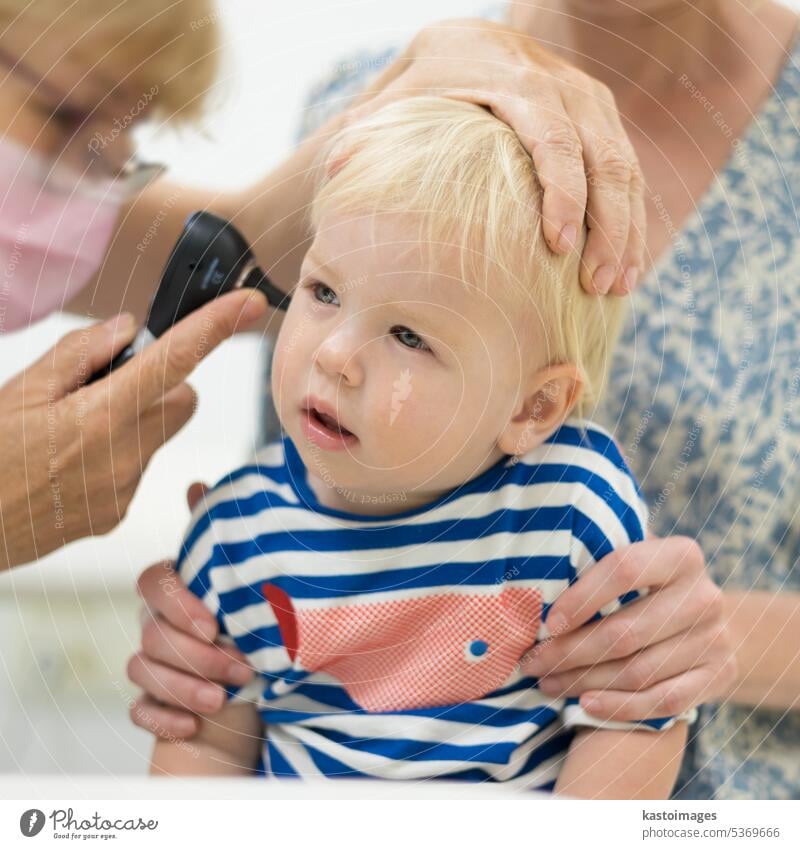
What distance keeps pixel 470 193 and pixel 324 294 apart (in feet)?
0.32

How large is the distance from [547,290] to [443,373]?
7 cm

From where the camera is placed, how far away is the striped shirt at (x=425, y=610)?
0.59 metres

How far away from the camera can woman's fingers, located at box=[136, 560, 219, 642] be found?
611 mm

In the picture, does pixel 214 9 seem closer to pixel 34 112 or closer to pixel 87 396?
pixel 34 112

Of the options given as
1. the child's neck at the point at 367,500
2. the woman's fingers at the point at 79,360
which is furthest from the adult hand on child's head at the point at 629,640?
the woman's fingers at the point at 79,360

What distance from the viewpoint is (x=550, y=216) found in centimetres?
53

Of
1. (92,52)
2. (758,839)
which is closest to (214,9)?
(92,52)

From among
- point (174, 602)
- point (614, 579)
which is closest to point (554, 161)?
point (614, 579)

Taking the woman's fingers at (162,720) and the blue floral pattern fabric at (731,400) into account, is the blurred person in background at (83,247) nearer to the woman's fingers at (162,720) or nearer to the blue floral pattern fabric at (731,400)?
the woman's fingers at (162,720)

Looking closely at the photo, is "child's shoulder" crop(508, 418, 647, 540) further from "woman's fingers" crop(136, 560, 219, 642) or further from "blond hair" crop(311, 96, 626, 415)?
"woman's fingers" crop(136, 560, 219, 642)

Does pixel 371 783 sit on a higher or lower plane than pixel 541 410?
lower

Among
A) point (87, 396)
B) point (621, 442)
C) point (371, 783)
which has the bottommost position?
point (371, 783)

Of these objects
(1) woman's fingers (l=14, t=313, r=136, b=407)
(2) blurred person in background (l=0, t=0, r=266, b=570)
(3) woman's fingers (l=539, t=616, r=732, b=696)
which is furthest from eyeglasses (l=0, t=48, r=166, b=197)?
(3) woman's fingers (l=539, t=616, r=732, b=696)

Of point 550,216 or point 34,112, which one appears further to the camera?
point 34,112
